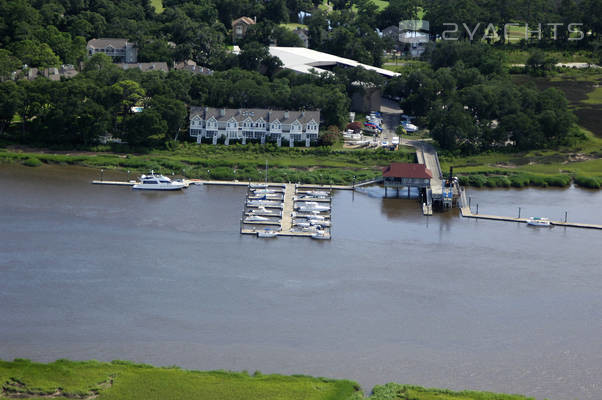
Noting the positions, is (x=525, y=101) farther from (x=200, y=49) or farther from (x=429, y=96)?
(x=200, y=49)

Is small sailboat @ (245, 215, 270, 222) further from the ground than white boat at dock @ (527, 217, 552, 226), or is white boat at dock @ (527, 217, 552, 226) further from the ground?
white boat at dock @ (527, 217, 552, 226)

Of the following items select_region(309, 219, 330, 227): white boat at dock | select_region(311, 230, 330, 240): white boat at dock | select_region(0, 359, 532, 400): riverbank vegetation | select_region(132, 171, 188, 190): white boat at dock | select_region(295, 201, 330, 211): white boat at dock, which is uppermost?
select_region(132, 171, 188, 190): white boat at dock

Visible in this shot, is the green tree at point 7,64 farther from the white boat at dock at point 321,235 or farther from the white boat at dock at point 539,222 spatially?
the white boat at dock at point 539,222

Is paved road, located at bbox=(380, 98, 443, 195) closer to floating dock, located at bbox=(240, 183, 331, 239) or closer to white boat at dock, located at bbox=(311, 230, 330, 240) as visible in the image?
floating dock, located at bbox=(240, 183, 331, 239)

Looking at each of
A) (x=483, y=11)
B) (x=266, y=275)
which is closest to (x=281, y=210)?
(x=266, y=275)

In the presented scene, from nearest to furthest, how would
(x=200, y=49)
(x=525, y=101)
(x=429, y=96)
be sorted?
(x=525, y=101) < (x=429, y=96) < (x=200, y=49)

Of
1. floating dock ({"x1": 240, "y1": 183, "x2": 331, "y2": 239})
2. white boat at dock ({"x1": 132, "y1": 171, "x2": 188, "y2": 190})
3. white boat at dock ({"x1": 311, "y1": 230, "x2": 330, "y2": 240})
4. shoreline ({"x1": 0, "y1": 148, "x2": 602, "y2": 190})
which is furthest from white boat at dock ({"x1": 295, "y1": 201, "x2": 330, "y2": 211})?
white boat at dock ({"x1": 132, "y1": 171, "x2": 188, "y2": 190})
